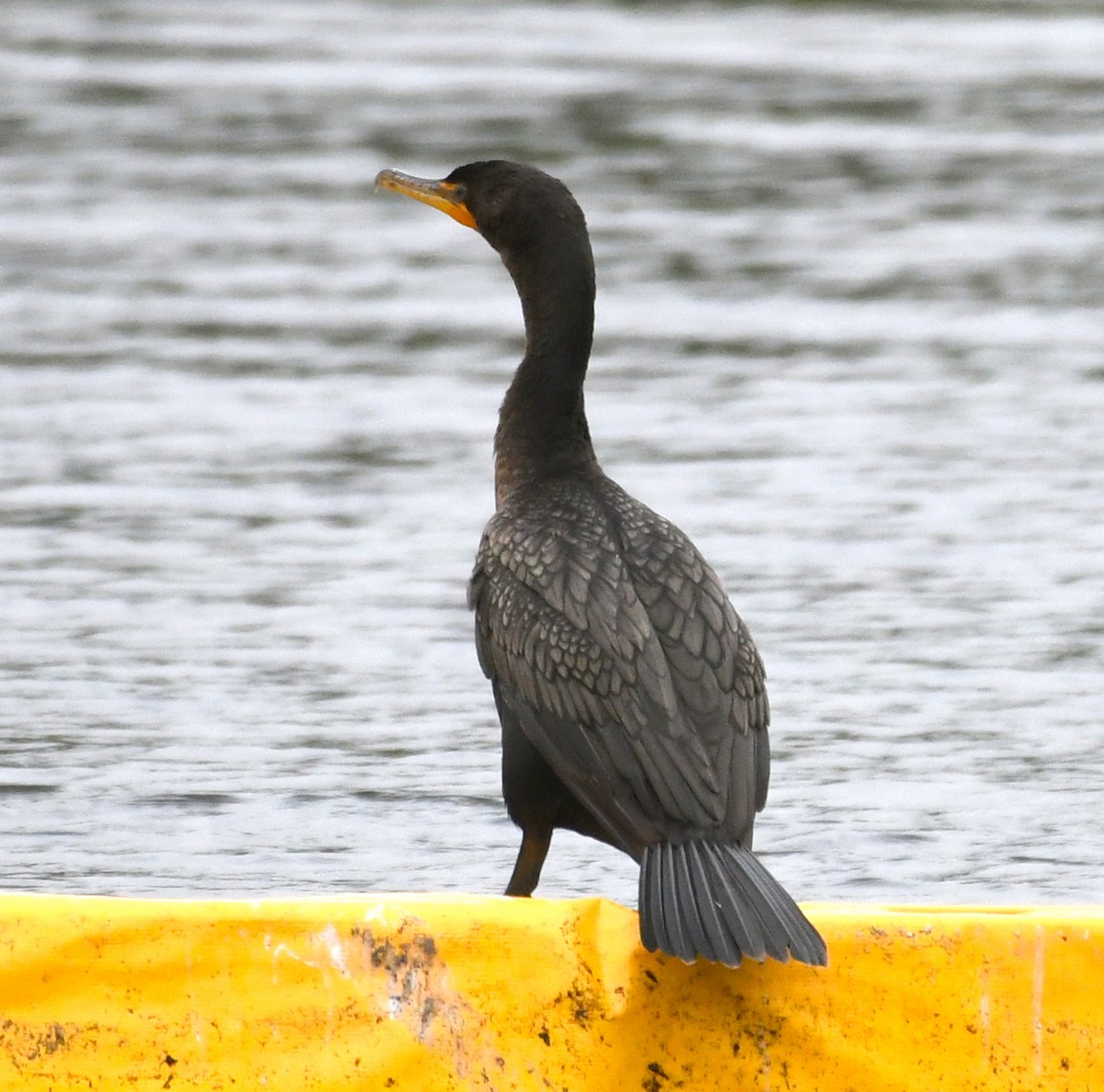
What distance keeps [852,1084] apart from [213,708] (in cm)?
310

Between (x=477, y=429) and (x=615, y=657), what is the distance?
5.26 m

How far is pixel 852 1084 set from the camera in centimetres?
423

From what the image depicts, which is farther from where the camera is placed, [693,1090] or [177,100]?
[177,100]

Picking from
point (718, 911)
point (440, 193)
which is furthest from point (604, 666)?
point (440, 193)

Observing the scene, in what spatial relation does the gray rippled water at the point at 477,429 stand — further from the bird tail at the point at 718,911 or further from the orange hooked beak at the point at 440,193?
the bird tail at the point at 718,911

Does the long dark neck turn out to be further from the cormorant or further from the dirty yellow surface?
the dirty yellow surface

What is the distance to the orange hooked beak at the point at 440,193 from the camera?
18.6 feet

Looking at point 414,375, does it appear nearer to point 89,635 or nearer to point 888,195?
point 89,635

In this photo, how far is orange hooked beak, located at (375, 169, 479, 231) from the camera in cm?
568

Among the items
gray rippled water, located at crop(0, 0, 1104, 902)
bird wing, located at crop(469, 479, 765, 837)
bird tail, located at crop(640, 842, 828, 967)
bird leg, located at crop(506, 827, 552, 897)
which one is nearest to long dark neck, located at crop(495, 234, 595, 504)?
bird wing, located at crop(469, 479, 765, 837)

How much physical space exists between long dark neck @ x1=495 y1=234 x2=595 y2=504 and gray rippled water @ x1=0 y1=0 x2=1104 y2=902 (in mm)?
1020

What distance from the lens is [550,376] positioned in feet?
17.6

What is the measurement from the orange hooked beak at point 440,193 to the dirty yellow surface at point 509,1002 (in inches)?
73.7

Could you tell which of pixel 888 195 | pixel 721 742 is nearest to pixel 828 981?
pixel 721 742
